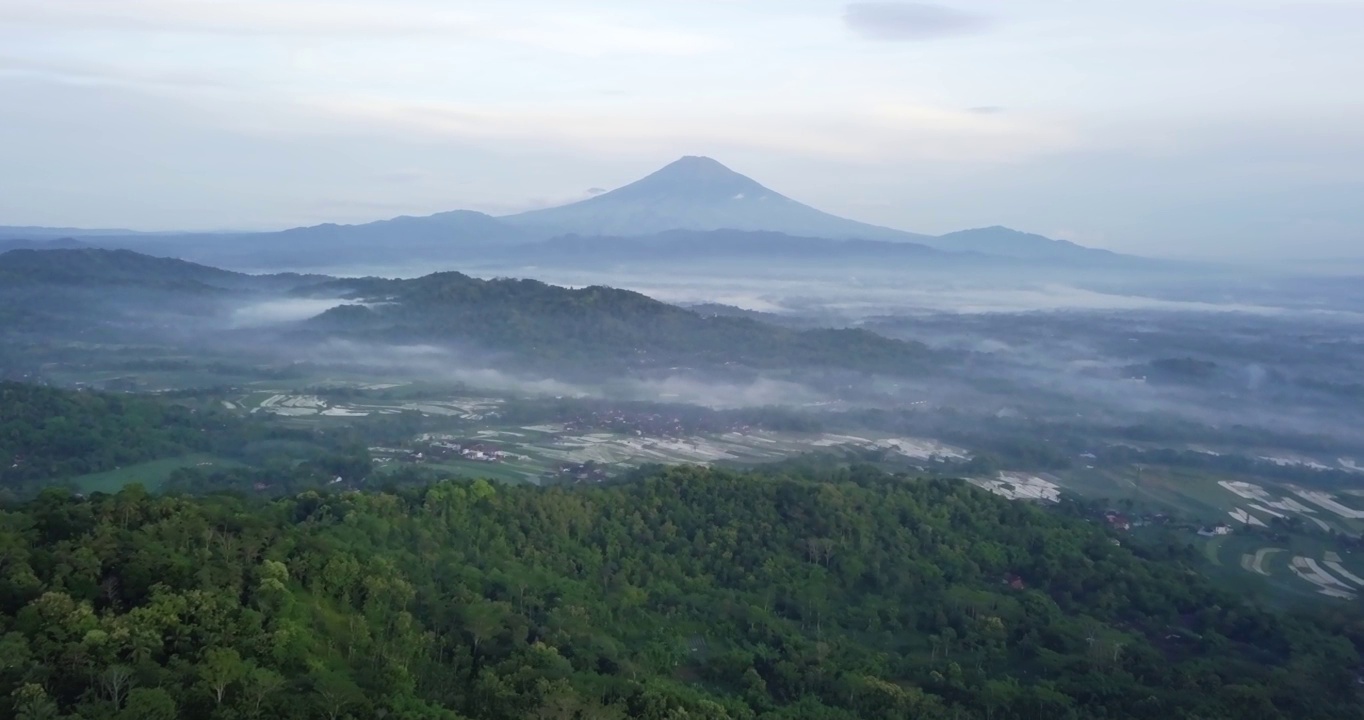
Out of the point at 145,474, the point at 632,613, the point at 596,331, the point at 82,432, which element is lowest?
the point at 145,474

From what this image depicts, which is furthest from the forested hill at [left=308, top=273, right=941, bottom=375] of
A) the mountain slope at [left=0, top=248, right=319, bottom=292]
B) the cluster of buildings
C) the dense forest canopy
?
the dense forest canopy

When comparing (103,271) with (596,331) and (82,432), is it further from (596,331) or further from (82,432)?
(82,432)

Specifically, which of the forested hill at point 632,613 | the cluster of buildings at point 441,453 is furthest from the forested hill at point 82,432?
the forested hill at point 632,613

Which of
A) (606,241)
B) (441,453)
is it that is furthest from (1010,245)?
(441,453)

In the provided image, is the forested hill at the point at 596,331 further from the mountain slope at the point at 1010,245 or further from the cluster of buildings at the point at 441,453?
the mountain slope at the point at 1010,245

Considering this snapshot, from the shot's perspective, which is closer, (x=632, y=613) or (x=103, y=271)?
(x=632, y=613)

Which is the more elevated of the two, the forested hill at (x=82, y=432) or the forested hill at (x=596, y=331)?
the forested hill at (x=596, y=331)

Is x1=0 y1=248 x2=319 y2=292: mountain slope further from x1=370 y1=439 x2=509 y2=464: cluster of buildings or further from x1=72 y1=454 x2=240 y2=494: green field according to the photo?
x1=370 y1=439 x2=509 y2=464: cluster of buildings
